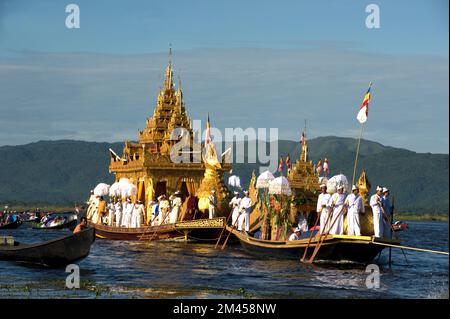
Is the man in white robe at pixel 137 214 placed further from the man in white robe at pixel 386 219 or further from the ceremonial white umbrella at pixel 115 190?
the man in white robe at pixel 386 219

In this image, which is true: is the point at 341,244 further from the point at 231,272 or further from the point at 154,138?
the point at 154,138

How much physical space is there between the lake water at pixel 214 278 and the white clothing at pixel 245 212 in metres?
4.41

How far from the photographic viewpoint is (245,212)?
42719 millimetres

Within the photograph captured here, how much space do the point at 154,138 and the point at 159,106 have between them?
2.36 m

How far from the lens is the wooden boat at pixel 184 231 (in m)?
44.3

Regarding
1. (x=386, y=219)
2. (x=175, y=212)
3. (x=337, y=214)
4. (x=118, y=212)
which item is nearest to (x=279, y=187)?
(x=337, y=214)

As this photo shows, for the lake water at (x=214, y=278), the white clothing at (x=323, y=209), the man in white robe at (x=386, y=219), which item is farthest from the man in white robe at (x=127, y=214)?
the man in white robe at (x=386, y=219)

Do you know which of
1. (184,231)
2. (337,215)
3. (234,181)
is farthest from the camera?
(234,181)

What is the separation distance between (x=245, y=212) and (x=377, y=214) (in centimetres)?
1187

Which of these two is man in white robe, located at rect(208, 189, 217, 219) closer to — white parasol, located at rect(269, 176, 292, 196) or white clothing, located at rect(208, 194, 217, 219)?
white clothing, located at rect(208, 194, 217, 219)

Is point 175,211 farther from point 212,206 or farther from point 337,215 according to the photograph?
point 337,215

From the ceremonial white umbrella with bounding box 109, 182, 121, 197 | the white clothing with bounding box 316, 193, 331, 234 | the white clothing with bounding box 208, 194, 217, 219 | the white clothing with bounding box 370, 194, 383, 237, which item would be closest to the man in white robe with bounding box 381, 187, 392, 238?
the white clothing with bounding box 370, 194, 383, 237

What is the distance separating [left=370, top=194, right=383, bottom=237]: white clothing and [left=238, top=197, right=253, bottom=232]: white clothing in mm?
11419
